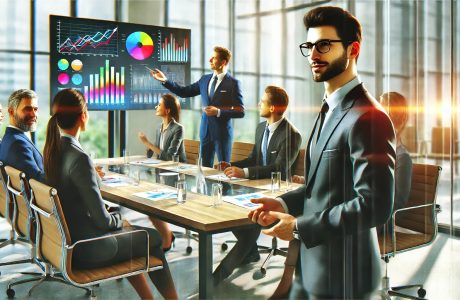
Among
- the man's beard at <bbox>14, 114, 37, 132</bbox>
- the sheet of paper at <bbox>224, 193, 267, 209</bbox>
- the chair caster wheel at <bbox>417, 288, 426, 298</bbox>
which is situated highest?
the man's beard at <bbox>14, 114, 37, 132</bbox>

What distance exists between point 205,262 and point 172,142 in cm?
112

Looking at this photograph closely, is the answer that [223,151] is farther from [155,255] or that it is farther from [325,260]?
[325,260]

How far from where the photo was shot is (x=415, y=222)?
1.66m

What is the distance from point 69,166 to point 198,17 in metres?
1.03

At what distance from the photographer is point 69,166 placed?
2.49 m

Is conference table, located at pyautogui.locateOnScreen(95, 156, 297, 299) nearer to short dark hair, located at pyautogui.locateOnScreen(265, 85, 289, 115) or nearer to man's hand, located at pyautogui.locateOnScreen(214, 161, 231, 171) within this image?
man's hand, located at pyautogui.locateOnScreen(214, 161, 231, 171)

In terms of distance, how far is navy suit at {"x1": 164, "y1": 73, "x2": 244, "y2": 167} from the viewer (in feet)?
7.95

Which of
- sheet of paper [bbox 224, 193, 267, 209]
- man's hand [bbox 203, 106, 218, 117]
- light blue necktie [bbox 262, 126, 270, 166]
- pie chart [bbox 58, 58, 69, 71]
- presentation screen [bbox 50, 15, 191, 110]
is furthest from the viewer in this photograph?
pie chart [bbox 58, 58, 69, 71]

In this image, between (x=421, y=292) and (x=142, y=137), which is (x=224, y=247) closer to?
(x=421, y=292)

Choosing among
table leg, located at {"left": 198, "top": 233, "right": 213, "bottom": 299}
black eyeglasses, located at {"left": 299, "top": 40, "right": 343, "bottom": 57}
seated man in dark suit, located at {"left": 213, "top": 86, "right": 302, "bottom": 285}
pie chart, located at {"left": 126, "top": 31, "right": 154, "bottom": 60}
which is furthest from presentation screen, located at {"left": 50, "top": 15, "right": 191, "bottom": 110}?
black eyeglasses, located at {"left": 299, "top": 40, "right": 343, "bottom": 57}

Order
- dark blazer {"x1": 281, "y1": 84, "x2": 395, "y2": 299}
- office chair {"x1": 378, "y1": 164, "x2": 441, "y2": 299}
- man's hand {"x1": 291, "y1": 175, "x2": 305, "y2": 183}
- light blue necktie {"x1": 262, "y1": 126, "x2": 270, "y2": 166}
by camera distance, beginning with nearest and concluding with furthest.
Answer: dark blazer {"x1": 281, "y1": 84, "x2": 395, "y2": 299}
man's hand {"x1": 291, "y1": 175, "x2": 305, "y2": 183}
office chair {"x1": 378, "y1": 164, "x2": 441, "y2": 299}
light blue necktie {"x1": 262, "y1": 126, "x2": 270, "y2": 166}

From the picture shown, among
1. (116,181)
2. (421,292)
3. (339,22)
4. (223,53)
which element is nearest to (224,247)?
(421,292)

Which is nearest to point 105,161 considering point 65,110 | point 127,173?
point 127,173

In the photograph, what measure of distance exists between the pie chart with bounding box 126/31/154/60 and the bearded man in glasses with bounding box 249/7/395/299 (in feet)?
5.36
